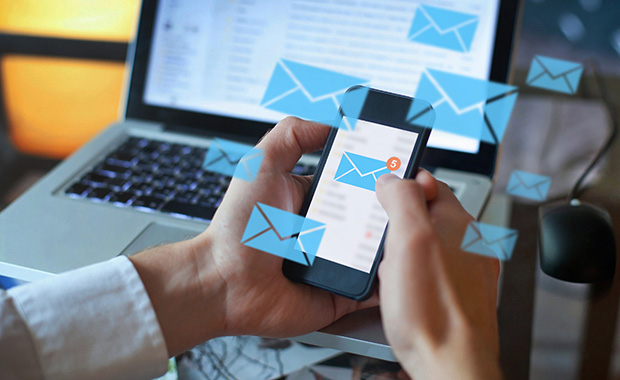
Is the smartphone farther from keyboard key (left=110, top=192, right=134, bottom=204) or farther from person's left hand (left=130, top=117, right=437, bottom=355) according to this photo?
keyboard key (left=110, top=192, right=134, bottom=204)

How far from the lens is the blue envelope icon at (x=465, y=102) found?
54 centimetres

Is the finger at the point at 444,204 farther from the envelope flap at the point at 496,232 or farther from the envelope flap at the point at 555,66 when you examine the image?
the envelope flap at the point at 555,66

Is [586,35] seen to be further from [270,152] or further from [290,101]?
[270,152]

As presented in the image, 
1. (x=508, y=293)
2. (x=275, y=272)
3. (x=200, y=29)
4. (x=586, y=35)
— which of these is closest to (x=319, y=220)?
(x=275, y=272)

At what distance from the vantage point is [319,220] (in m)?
0.40

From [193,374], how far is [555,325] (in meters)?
0.32

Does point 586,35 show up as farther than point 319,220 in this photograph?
Yes

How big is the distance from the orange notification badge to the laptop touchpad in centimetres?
19

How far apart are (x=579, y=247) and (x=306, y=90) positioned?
0.31 m

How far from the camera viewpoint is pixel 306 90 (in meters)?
0.58

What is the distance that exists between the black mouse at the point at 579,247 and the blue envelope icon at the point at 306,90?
24 centimetres

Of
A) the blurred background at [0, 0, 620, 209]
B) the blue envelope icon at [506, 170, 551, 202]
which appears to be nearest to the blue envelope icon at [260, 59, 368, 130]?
the blue envelope icon at [506, 170, 551, 202]

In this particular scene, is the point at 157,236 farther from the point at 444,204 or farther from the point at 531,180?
the point at 531,180

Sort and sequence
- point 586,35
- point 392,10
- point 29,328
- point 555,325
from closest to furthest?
1. point 29,328
2. point 555,325
3. point 392,10
4. point 586,35
